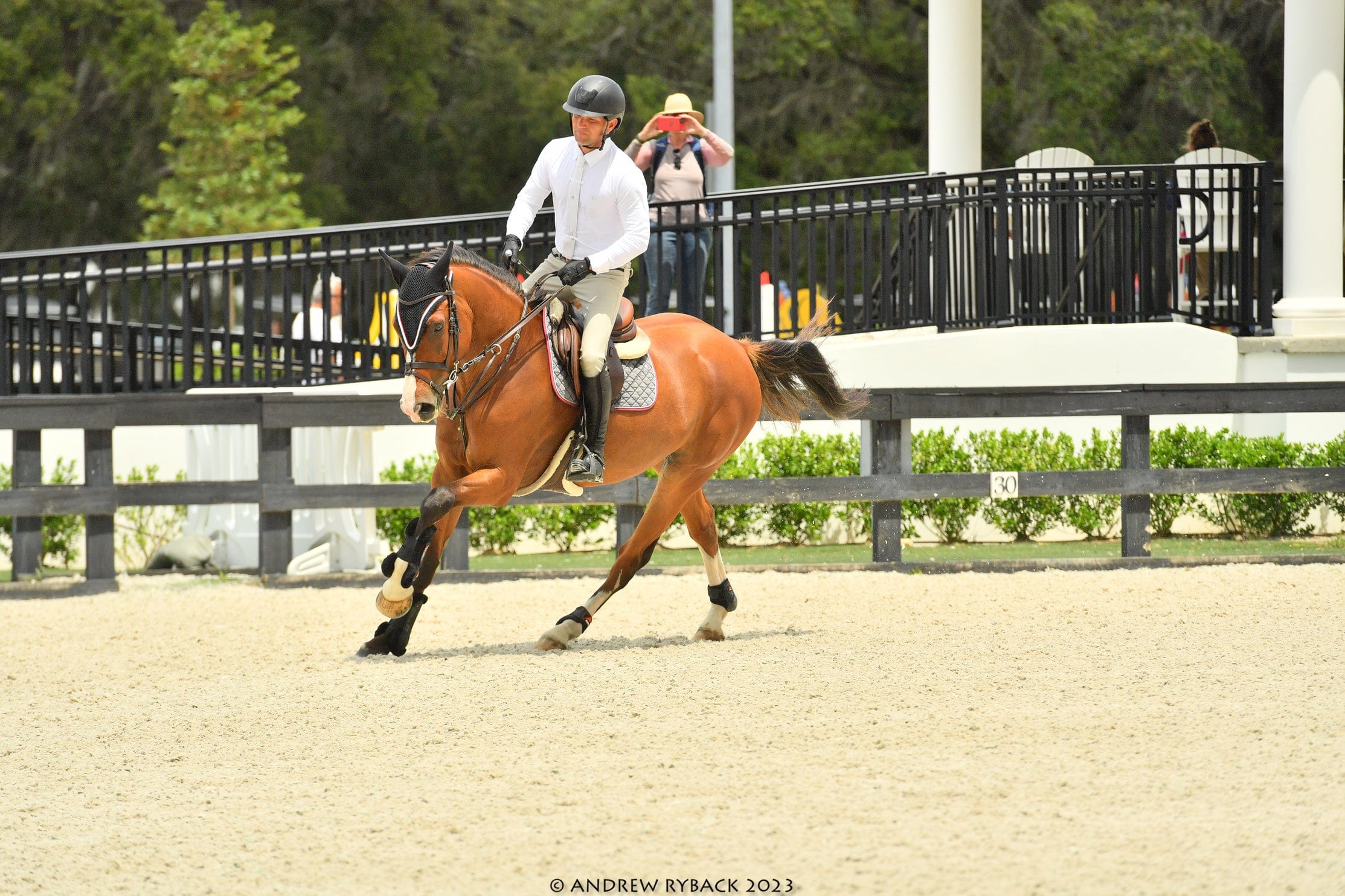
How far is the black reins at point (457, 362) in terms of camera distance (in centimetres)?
709

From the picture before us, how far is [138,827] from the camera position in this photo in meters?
5.01

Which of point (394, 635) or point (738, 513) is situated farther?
point (738, 513)

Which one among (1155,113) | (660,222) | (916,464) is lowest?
(916,464)

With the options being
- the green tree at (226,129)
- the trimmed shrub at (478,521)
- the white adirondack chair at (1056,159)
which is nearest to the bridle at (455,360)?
the trimmed shrub at (478,521)

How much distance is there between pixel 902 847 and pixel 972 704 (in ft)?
6.52

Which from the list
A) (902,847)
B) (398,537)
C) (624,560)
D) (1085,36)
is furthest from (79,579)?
(1085,36)

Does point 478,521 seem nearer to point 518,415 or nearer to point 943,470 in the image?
point 943,470

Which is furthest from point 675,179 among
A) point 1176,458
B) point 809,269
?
point 1176,458

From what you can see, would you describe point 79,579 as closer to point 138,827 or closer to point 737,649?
point 737,649

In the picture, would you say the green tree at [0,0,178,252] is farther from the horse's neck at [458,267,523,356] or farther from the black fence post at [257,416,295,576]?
the horse's neck at [458,267,523,356]

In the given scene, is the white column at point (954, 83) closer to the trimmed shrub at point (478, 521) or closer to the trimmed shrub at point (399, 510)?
the trimmed shrub at point (478, 521)

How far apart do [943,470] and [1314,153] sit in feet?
15.1

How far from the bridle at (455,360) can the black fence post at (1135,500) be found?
500cm

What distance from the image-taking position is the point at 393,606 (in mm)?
7395
